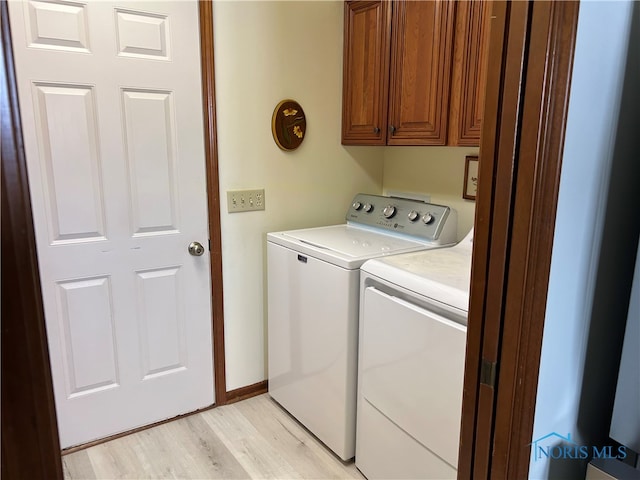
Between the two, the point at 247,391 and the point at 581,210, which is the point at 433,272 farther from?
the point at 247,391

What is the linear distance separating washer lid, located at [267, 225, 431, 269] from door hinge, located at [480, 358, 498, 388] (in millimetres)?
965

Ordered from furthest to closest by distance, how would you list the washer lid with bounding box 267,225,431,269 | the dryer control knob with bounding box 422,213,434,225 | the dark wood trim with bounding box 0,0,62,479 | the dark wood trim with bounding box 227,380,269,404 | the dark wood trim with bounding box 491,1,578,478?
the dark wood trim with bounding box 227,380,269,404 → the dryer control knob with bounding box 422,213,434,225 → the washer lid with bounding box 267,225,431,269 → the dark wood trim with bounding box 491,1,578,478 → the dark wood trim with bounding box 0,0,62,479

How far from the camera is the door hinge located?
88cm

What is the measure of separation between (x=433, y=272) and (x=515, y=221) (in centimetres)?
88

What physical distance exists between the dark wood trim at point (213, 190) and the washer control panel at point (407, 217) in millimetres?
754

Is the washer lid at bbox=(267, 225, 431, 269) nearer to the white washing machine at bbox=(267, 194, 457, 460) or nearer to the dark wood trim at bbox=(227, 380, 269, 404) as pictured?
the white washing machine at bbox=(267, 194, 457, 460)

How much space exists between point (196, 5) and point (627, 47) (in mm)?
1743

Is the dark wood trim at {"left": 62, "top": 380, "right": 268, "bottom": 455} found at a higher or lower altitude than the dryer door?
lower

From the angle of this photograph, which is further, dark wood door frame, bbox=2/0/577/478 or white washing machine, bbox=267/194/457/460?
white washing machine, bbox=267/194/457/460

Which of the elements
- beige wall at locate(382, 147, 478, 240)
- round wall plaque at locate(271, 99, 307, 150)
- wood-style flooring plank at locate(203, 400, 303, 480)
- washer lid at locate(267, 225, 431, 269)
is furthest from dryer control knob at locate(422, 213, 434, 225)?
wood-style flooring plank at locate(203, 400, 303, 480)

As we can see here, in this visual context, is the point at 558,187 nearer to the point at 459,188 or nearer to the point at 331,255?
the point at 331,255

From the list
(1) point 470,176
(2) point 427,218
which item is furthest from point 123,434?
(1) point 470,176

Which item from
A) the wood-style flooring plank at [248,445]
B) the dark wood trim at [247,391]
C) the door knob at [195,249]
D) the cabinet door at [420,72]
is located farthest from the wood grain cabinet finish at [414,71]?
the wood-style flooring plank at [248,445]

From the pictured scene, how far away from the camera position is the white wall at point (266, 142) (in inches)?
86.4
